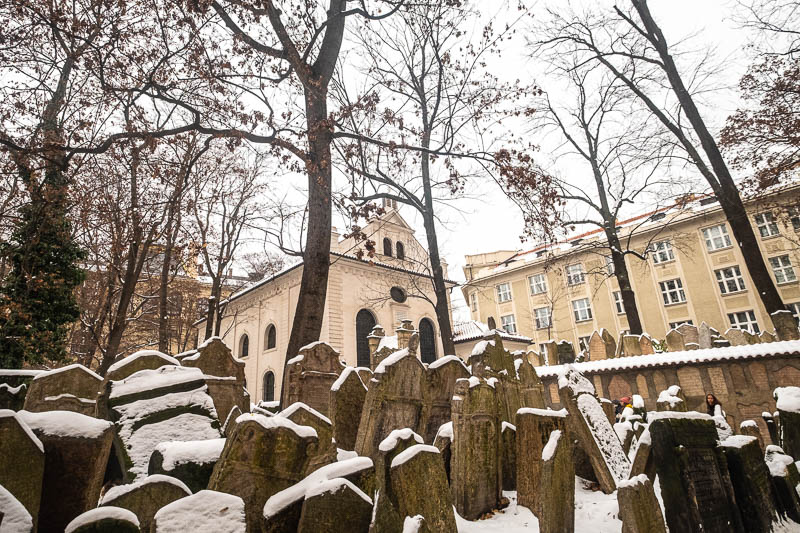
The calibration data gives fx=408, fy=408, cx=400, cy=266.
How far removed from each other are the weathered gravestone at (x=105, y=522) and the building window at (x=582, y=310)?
32.6m

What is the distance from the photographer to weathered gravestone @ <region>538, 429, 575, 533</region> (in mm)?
2723

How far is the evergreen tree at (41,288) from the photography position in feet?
29.2

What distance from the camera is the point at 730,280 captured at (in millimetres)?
25234

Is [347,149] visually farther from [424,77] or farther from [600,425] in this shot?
[424,77]

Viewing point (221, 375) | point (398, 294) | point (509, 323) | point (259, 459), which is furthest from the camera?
point (509, 323)

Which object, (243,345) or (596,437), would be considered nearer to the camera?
(596,437)

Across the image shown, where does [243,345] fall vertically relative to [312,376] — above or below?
above

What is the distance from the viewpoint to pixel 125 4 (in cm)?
570

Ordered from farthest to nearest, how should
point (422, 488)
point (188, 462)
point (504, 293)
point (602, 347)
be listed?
point (504, 293), point (602, 347), point (188, 462), point (422, 488)

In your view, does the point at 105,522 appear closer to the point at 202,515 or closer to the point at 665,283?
the point at 202,515

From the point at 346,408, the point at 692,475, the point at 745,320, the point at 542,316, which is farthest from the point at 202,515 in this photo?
the point at 542,316

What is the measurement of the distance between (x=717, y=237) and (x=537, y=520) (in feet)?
97.7

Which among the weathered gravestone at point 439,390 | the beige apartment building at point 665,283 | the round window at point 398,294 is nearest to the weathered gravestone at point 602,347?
the beige apartment building at point 665,283

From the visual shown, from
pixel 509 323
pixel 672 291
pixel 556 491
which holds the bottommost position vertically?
pixel 556 491
